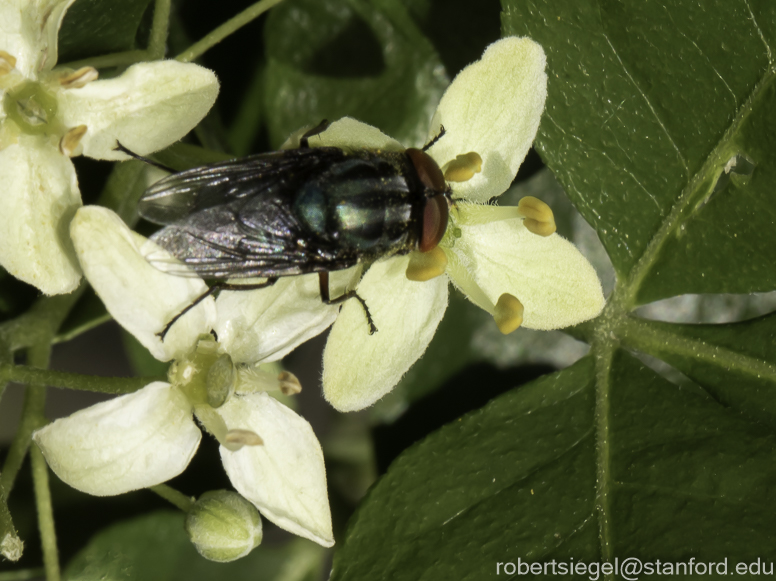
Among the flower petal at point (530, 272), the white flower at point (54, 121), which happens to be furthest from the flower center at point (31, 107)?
the flower petal at point (530, 272)

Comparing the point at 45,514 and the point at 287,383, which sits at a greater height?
the point at 287,383

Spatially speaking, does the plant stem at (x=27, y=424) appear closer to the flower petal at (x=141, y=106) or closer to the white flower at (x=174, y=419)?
the white flower at (x=174, y=419)

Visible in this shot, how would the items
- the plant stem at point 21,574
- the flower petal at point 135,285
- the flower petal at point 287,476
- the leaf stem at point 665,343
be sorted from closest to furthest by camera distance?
1. the flower petal at point 135,285
2. the flower petal at point 287,476
3. the leaf stem at point 665,343
4. the plant stem at point 21,574

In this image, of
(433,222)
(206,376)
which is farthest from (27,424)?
(433,222)

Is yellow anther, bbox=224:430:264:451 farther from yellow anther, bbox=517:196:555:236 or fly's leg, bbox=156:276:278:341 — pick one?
yellow anther, bbox=517:196:555:236

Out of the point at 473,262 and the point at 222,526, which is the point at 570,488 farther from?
the point at 222,526

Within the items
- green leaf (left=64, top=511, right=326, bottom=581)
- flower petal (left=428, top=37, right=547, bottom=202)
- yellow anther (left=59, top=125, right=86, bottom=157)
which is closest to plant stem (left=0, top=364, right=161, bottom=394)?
yellow anther (left=59, top=125, right=86, bottom=157)

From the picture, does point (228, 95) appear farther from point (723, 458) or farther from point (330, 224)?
point (723, 458)
